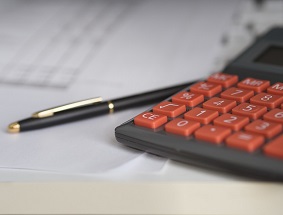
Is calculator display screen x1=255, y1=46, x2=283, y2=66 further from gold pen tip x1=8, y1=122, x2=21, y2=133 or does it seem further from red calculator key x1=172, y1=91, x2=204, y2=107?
gold pen tip x1=8, y1=122, x2=21, y2=133

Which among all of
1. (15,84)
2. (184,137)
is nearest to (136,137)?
(184,137)

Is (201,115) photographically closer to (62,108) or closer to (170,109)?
(170,109)

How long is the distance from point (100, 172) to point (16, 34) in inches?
15.4

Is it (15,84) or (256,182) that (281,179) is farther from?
(15,84)

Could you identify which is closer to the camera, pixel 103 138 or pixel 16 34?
pixel 103 138

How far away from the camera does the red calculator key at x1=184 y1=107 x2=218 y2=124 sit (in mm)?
416

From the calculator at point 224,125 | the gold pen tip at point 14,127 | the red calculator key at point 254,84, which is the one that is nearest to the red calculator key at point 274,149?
the calculator at point 224,125

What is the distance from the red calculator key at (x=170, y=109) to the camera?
0.43m

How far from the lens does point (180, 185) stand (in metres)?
0.38

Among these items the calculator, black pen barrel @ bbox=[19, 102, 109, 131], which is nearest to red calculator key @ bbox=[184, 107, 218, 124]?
the calculator

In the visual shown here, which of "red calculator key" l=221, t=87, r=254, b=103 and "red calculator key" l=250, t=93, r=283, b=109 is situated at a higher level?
"red calculator key" l=221, t=87, r=254, b=103

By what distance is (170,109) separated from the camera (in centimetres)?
44

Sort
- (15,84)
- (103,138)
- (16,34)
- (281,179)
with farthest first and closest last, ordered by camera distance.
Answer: (16,34)
(15,84)
(103,138)
(281,179)

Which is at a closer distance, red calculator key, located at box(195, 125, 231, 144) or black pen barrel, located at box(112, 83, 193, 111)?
red calculator key, located at box(195, 125, 231, 144)
